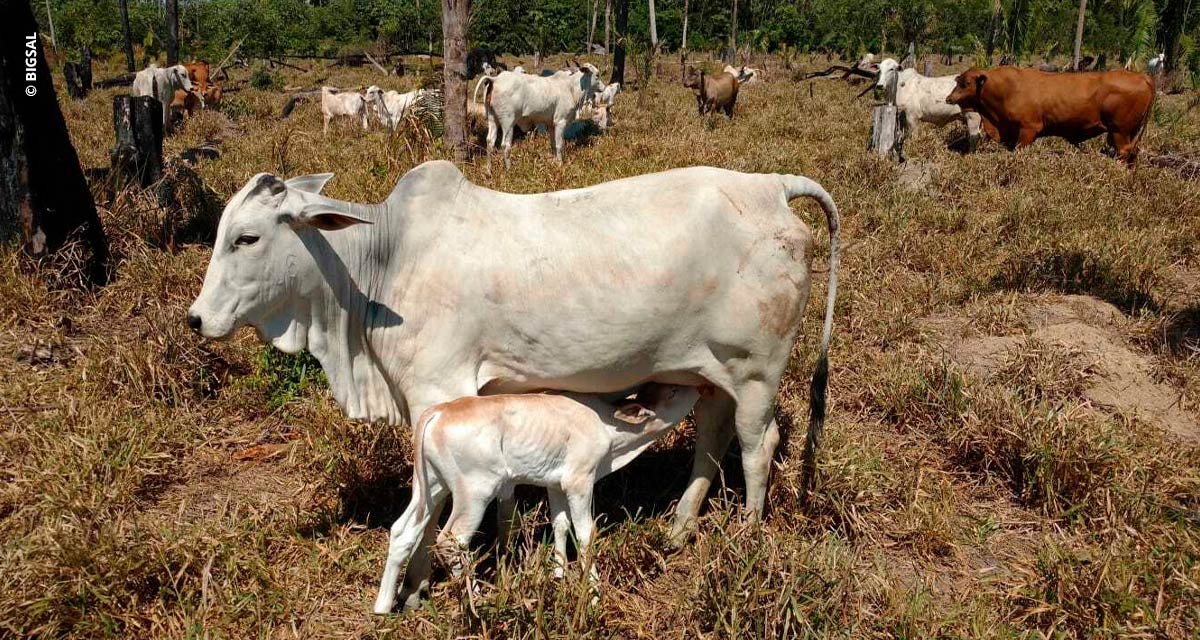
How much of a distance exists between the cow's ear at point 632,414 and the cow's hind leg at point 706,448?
569 mm

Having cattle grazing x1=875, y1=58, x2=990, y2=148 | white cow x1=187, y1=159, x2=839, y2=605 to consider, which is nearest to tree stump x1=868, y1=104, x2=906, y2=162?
cattle grazing x1=875, y1=58, x2=990, y2=148

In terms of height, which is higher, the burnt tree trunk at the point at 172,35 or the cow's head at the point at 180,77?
the burnt tree trunk at the point at 172,35

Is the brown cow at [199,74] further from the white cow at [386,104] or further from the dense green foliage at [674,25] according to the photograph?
the dense green foliage at [674,25]

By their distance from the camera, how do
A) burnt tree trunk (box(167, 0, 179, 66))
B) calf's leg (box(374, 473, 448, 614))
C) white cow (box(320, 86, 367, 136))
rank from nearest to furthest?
1. calf's leg (box(374, 473, 448, 614))
2. white cow (box(320, 86, 367, 136))
3. burnt tree trunk (box(167, 0, 179, 66))

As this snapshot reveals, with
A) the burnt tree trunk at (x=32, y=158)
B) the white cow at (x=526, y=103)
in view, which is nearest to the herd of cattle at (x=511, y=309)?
the burnt tree trunk at (x=32, y=158)

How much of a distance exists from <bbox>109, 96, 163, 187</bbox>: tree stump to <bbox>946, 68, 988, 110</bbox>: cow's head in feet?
35.4

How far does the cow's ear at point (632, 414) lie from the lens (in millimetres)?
3320

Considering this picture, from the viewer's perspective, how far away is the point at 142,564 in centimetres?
321

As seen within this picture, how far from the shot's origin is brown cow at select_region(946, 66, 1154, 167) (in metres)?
11.0

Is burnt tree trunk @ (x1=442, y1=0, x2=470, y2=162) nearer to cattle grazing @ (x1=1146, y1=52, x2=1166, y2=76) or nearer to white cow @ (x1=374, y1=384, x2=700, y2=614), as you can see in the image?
white cow @ (x1=374, y1=384, x2=700, y2=614)

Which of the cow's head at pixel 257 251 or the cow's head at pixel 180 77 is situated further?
the cow's head at pixel 180 77

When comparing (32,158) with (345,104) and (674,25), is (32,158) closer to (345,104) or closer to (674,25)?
(345,104)

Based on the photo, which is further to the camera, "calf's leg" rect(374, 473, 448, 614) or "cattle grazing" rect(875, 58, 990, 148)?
"cattle grazing" rect(875, 58, 990, 148)

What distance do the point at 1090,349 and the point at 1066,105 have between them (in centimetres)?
736
